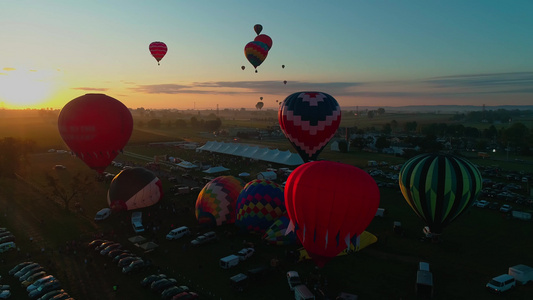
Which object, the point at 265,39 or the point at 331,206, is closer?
the point at 331,206

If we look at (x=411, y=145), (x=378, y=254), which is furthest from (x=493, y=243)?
(x=411, y=145)

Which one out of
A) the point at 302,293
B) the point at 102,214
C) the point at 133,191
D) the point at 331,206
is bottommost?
the point at 302,293

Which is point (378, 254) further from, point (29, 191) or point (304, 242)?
point (29, 191)

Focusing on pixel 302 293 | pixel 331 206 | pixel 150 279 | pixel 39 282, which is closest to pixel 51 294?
pixel 39 282

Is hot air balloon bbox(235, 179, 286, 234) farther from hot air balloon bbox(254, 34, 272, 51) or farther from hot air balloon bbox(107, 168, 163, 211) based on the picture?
hot air balloon bbox(254, 34, 272, 51)

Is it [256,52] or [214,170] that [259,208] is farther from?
[256,52]

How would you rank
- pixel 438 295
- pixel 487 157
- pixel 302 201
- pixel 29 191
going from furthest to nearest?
pixel 487 157, pixel 29 191, pixel 438 295, pixel 302 201

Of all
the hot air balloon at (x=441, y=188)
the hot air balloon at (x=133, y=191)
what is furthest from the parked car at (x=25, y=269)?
the hot air balloon at (x=441, y=188)

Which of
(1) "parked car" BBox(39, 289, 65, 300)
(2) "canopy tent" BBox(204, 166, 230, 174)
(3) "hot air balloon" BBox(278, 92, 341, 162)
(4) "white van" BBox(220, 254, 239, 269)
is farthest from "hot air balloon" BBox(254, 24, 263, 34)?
(1) "parked car" BBox(39, 289, 65, 300)
